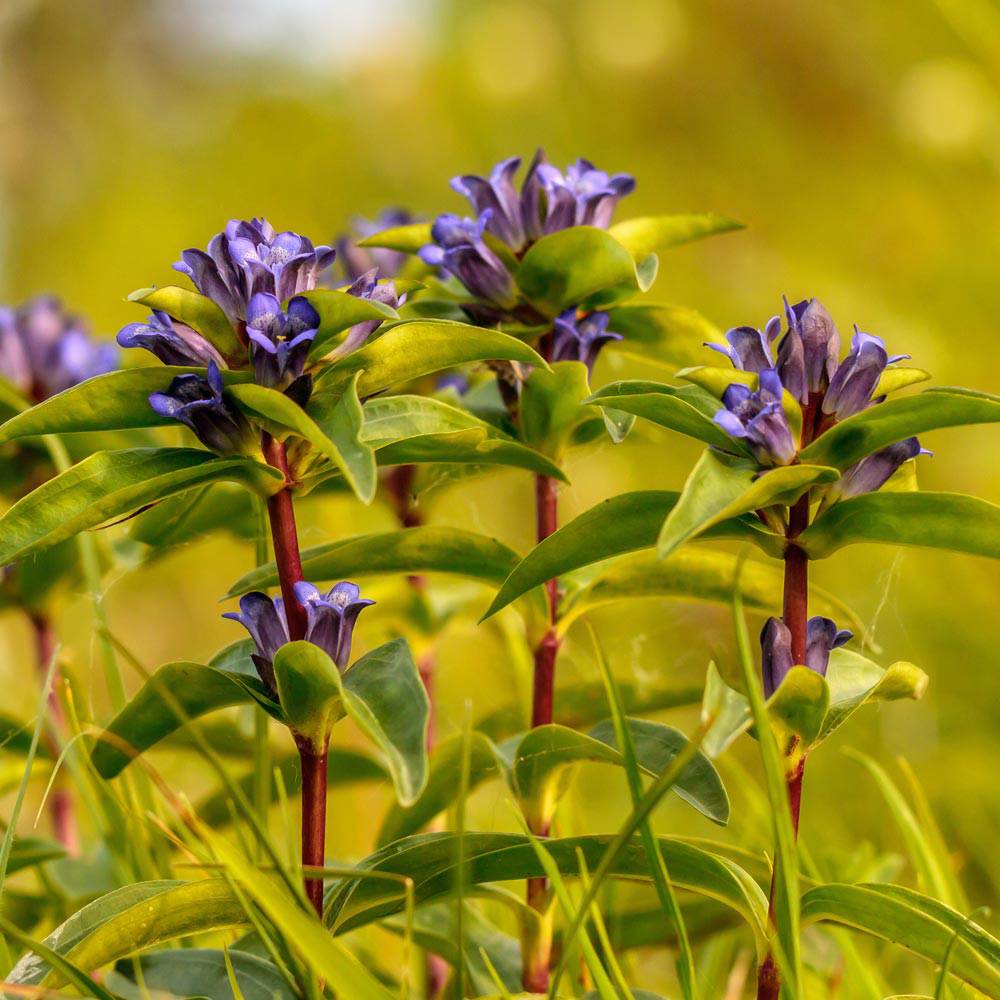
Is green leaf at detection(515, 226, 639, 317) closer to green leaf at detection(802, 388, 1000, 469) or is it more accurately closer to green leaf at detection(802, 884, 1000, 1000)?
green leaf at detection(802, 388, 1000, 469)

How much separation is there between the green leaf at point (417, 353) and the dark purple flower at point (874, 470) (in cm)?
19

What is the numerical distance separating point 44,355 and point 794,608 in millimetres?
873

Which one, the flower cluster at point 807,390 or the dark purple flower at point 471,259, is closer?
the flower cluster at point 807,390

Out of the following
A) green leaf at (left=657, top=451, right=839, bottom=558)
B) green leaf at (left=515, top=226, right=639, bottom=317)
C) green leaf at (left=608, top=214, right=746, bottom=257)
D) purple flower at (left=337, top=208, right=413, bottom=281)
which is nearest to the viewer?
green leaf at (left=657, top=451, right=839, bottom=558)

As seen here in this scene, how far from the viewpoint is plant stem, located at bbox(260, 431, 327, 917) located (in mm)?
665

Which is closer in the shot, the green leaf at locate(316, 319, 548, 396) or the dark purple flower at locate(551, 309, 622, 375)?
the green leaf at locate(316, 319, 548, 396)

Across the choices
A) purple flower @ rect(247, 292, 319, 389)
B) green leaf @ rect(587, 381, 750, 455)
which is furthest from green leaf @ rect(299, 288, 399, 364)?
green leaf @ rect(587, 381, 750, 455)

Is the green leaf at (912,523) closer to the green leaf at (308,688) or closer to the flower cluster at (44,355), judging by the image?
the green leaf at (308,688)

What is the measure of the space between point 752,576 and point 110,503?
0.43 meters

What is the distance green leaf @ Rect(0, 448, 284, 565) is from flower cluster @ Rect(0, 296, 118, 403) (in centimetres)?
56

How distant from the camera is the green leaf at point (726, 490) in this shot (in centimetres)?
53

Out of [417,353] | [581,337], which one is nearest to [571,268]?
[581,337]

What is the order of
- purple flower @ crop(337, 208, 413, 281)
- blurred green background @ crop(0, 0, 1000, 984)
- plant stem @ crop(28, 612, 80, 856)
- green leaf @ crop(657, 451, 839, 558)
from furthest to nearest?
blurred green background @ crop(0, 0, 1000, 984) → purple flower @ crop(337, 208, 413, 281) → plant stem @ crop(28, 612, 80, 856) → green leaf @ crop(657, 451, 839, 558)

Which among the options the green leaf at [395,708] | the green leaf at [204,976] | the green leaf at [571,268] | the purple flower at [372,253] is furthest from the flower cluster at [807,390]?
the purple flower at [372,253]
